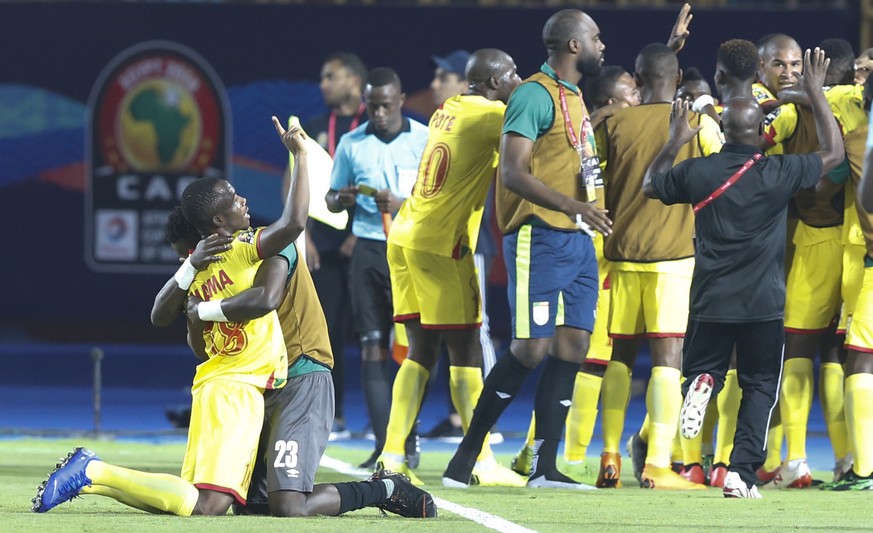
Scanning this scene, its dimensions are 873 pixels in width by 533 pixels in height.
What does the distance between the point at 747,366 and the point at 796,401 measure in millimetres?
1157

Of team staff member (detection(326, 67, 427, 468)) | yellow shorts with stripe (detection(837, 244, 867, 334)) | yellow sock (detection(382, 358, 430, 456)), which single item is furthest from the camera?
team staff member (detection(326, 67, 427, 468))

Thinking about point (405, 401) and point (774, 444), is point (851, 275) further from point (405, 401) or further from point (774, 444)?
point (405, 401)

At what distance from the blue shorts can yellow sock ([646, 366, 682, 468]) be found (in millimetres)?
589

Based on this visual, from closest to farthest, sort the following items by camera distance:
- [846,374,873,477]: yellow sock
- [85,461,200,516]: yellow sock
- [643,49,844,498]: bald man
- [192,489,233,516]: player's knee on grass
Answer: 1. [85,461,200,516]: yellow sock
2. [192,489,233,516]: player's knee on grass
3. [643,49,844,498]: bald man
4. [846,374,873,477]: yellow sock

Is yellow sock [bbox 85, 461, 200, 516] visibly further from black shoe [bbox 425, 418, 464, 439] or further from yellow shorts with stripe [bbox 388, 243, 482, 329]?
black shoe [bbox 425, 418, 464, 439]

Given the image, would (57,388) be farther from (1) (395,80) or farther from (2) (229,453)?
(2) (229,453)

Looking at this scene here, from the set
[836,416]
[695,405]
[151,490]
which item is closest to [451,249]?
[695,405]

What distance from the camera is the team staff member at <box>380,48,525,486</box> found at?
8523 mm

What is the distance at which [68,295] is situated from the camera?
53.1ft

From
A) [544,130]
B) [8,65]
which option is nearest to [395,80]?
[544,130]

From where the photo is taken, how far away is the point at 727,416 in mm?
8688

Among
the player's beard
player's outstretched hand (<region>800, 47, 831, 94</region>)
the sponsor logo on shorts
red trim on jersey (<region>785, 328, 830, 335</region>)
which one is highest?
the player's beard

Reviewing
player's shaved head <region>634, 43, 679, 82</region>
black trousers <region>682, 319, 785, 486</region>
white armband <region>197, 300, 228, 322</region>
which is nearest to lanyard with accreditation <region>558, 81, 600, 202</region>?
player's shaved head <region>634, 43, 679, 82</region>

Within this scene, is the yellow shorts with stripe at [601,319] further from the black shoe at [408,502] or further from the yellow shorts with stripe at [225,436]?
the yellow shorts with stripe at [225,436]
